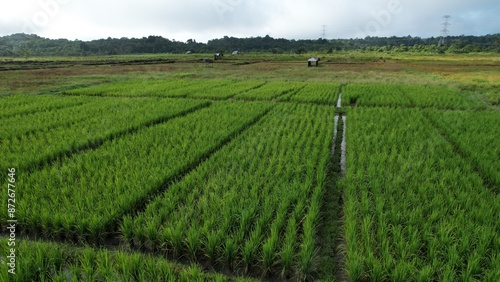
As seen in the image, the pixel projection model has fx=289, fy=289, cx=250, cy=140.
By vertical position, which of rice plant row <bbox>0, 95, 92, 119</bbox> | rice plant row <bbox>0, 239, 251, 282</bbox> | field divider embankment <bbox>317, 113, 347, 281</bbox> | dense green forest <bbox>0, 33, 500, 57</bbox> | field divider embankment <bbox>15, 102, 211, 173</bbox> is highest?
dense green forest <bbox>0, 33, 500, 57</bbox>

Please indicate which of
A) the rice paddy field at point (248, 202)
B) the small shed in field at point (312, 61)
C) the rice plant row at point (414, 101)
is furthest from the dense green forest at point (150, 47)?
the rice paddy field at point (248, 202)

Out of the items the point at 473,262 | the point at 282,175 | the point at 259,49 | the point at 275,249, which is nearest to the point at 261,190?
the point at 282,175

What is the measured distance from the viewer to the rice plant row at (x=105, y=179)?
3.18m

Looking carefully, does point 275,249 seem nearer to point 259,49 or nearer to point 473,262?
point 473,262

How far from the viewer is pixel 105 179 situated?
4.24 m

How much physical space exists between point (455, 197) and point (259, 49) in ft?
310

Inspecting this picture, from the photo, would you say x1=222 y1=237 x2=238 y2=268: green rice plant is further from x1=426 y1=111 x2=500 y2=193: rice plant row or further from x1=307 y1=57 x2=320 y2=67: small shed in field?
x1=307 y1=57 x2=320 y2=67: small shed in field

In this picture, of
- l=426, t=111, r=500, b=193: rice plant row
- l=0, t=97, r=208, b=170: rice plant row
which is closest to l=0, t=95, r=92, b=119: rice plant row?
l=0, t=97, r=208, b=170: rice plant row

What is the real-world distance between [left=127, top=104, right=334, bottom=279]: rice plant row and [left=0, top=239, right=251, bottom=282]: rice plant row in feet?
0.85

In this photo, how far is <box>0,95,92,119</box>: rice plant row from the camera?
351 inches

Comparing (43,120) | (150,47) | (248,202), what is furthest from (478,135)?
(150,47)

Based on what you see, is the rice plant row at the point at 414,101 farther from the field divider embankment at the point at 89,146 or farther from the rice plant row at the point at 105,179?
the field divider embankment at the point at 89,146

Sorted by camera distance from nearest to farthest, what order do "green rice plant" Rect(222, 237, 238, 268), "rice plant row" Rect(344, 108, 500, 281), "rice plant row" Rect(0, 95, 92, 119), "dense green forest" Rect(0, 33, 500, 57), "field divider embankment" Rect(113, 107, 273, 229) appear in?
"rice plant row" Rect(344, 108, 500, 281), "green rice plant" Rect(222, 237, 238, 268), "field divider embankment" Rect(113, 107, 273, 229), "rice plant row" Rect(0, 95, 92, 119), "dense green forest" Rect(0, 33, 500, 57)

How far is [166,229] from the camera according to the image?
2.94 meters
